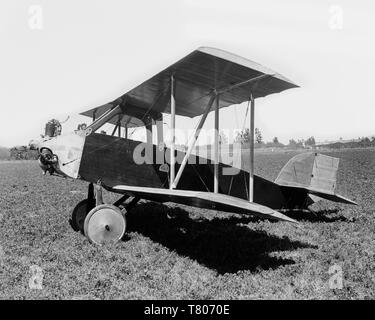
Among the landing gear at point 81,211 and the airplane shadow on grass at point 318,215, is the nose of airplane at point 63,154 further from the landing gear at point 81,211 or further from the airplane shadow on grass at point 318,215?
the airplane shadow on grass at point 318,215

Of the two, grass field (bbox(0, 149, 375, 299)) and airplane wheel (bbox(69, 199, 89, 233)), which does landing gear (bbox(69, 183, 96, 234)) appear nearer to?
airplane wheel (bbox(69, 199, 89, 233))

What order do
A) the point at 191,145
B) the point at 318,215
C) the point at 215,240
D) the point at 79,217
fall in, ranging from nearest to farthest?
the point at 191,145 < the point at 215,240 < the point at 79,217 < the point at 318,215

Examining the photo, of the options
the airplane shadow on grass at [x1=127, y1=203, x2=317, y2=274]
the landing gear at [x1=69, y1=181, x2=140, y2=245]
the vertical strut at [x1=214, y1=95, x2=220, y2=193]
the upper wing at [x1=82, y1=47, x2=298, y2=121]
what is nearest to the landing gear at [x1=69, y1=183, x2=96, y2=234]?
the airplane shadow on grass at [x1=127, y1=203, x2=317, y2=274]

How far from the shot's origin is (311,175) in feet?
30.0

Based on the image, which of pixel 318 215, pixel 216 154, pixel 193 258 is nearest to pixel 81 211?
pixel 193 258

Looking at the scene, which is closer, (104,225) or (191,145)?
(191,145)

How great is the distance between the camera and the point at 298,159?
944 cm

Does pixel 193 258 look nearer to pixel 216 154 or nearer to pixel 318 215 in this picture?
pixel 216 154

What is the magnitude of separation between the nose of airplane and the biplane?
16 mm

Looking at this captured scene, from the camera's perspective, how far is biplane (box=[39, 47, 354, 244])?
5648 millimetres

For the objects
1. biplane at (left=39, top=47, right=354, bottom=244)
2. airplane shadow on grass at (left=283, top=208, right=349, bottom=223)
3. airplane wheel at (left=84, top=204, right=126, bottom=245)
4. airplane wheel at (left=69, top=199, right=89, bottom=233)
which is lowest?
airplane shadow on grass at (left=283, top=208, right=349, bottom=223)

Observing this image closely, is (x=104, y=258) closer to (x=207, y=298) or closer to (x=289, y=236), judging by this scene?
(x=207, y=298)

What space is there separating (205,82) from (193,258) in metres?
2.86

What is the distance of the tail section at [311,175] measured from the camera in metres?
9.05
